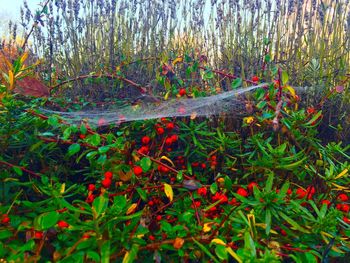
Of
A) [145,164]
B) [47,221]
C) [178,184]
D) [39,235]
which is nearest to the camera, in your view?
[47,221]

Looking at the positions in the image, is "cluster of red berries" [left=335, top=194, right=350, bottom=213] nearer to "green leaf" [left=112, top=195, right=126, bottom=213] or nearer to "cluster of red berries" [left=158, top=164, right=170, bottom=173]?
"cluster of red berries" [left=158, top=164, right=170, bottom=173]

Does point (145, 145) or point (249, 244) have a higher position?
point (145, 145)

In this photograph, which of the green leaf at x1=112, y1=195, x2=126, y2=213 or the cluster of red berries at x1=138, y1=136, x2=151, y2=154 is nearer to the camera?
the green leaf at x1=112, y1=195, x2=126, y2=213

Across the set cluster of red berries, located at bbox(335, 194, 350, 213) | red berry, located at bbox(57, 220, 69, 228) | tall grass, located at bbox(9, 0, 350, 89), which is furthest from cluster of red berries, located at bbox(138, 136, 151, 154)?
tall grass, located at bbox(9, 0, 350, 89)

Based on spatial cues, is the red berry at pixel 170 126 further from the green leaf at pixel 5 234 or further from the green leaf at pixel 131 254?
the green leaf at pixel 5 234

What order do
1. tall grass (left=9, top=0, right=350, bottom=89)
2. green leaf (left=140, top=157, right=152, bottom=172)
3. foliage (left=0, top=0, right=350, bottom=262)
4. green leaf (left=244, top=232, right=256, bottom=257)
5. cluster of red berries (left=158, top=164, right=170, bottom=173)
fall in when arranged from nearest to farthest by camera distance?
green leaf (left=244, top=232, right=256, bottom=257)
foliage (left=0, top=0, right=350, bottom=262)
green leaf (left=140, top=157, right=152, bottom=172)
cluster of red berries (left=158, top=164, right=170, bottom=173)
tall grass (left=9, top=0, right=350, bottom=89)

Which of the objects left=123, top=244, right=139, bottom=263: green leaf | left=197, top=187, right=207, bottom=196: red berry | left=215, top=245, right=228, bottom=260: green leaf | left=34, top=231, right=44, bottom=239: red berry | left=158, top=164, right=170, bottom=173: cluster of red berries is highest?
left=158, top=164, right=170, bottom=173: cluster of red berries

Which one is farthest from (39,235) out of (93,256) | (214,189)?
(214,189)

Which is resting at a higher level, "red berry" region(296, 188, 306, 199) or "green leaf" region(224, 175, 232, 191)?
"green leaf" region(224, 175, 232, 191)

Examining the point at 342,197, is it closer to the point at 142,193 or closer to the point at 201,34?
the point at 142,193

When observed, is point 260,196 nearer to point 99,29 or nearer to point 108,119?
point 108,119

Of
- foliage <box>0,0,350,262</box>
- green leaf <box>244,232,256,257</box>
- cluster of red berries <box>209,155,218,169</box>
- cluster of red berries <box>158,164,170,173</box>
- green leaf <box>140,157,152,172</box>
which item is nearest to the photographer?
green leaf <box>244,232,256,257</box>

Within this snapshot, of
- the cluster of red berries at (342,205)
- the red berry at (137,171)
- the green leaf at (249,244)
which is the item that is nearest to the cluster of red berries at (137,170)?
the red berry at (137,171)

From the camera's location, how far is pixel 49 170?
1676mm
